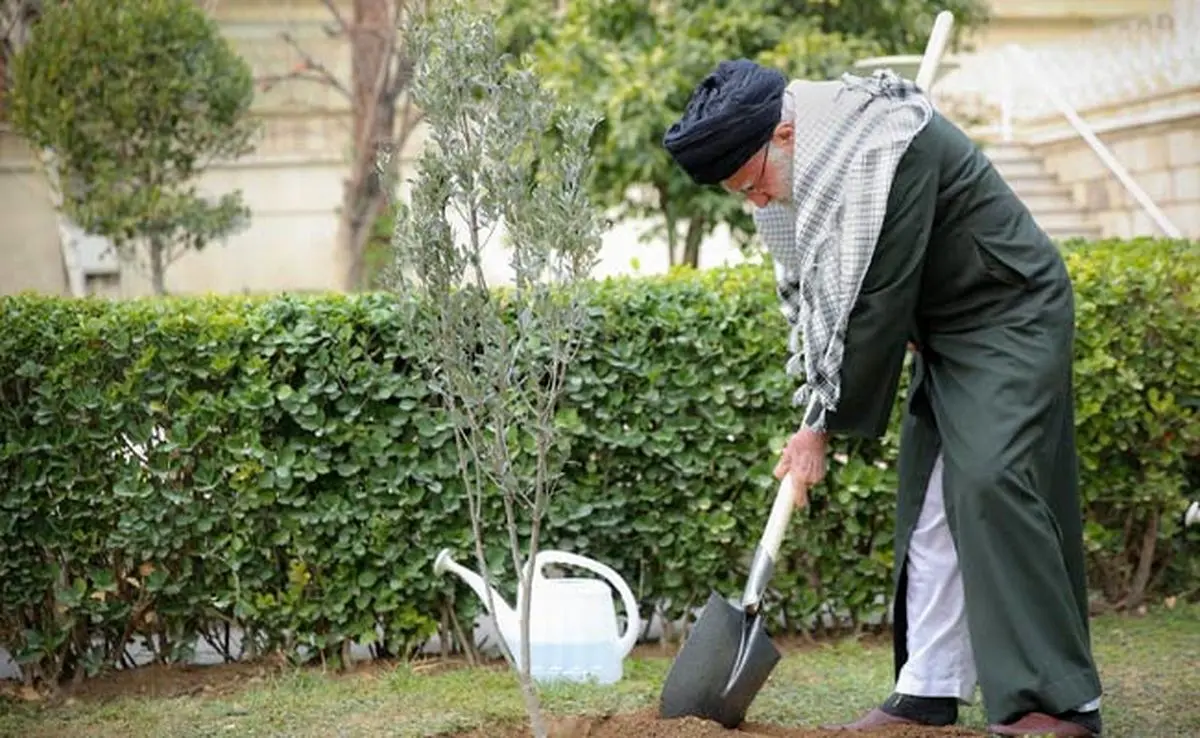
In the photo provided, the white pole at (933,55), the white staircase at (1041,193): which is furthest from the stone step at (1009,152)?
the white pole at (933,55)

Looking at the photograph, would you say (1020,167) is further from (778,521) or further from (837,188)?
(837,188)

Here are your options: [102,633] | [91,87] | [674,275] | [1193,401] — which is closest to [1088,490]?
[1193,401]

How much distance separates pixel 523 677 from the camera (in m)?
4.16

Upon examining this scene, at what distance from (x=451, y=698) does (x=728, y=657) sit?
3.53 ft

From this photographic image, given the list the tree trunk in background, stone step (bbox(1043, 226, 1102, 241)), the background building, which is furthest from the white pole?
stone step (bbox(1043, 226, 1102, 241))

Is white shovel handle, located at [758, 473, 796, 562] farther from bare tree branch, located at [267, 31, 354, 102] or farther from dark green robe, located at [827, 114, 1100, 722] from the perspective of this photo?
bare tree branch, located at [267, 31, 354, 102]

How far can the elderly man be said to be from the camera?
412 cm

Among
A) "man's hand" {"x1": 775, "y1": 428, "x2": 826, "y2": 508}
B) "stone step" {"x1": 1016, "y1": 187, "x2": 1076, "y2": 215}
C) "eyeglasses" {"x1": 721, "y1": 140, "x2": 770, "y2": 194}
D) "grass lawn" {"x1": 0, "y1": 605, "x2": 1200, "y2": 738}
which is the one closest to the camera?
"eyeglasses" {"x1": 721, "y1": 140, "x2": 770, "y2": 194}

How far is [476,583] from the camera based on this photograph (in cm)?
534

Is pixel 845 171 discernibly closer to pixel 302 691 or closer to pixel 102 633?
pixel 302 691

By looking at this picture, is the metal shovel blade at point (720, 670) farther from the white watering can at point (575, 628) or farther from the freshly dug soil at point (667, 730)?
the white watering can at point (575, 628)

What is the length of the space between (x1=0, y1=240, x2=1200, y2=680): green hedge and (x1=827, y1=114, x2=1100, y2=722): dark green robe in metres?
1.36

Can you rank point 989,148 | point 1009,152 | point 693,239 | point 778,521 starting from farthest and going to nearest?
point 1009,152 → point 989,148 → point 693,239 → point 778,521

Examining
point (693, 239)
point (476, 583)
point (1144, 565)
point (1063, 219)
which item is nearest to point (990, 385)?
point (476, 583)
